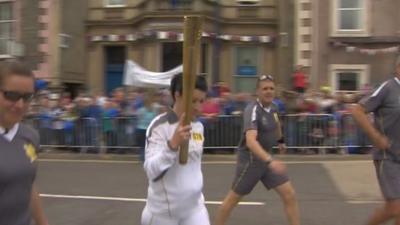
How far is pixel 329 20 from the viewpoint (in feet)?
61.8

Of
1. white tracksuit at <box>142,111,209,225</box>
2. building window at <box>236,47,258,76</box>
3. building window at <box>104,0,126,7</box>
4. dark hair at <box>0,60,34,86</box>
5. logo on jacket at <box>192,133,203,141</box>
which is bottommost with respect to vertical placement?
white tracksuit at <box>142,111,209,225</box>

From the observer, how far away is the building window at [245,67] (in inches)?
842

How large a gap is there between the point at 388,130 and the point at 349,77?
14.2 meters

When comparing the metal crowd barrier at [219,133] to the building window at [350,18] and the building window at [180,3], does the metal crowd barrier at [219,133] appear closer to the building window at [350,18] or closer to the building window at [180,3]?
the building window at [350,18]

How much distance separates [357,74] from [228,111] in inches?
262

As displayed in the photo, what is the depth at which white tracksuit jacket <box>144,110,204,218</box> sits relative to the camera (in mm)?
3463

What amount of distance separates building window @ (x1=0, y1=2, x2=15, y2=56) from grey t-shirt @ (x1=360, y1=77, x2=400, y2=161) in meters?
18.6

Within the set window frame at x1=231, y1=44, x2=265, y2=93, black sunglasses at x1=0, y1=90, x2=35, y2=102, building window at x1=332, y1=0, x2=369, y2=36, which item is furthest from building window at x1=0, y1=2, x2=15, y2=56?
black sunglasses at x1=0, y1=90, x2=35, y2=102

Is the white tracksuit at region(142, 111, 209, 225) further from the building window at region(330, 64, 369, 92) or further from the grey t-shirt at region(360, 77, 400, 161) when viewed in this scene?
the building window at region(330, 64, 369, 92)

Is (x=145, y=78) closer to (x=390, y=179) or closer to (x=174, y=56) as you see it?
(x=174, y=56)

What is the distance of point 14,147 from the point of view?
273cm

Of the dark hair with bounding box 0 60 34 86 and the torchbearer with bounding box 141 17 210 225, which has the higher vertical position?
the dark hair with bounding box 0 60 34 86

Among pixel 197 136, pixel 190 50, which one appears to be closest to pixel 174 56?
pixel 197 136

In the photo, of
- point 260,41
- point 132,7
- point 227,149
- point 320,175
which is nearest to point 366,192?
point 320,175
